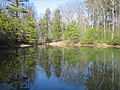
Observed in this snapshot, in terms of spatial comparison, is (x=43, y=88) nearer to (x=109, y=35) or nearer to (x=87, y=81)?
(x=87, y=81)

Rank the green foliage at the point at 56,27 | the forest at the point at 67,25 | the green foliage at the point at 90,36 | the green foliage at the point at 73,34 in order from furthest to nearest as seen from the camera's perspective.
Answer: the green foliage at the point at 56,27 → the green foliage at the point at 73,34 → the green foliage at the point at 90,36 → the forest at the point at 67,25

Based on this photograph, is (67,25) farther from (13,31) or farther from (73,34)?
(13,31)

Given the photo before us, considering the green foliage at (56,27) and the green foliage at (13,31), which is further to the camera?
the green foliage at (56,27)

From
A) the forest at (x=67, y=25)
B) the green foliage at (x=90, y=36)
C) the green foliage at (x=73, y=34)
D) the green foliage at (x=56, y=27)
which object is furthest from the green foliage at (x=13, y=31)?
the green foliage at (x=56, y=27)

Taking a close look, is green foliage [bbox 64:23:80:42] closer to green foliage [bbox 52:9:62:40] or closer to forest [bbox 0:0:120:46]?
forest [bbox 0:0:120:46]

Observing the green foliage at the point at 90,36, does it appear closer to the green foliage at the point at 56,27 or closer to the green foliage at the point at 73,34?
the green foliage at the point at 73,34

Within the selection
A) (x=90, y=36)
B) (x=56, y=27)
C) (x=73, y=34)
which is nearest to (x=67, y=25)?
(x=56, y=27)

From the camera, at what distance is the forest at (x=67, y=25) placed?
50416 millimetres

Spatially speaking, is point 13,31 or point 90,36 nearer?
point 13,31

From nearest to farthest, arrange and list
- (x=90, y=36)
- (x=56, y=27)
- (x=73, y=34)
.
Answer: (x=90, y=36) < (x=73, y=34) < (x=56, y=27)

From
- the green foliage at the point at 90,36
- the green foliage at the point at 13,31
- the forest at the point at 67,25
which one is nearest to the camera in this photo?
the green foliage at the point at 13,31

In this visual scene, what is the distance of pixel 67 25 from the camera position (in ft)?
271

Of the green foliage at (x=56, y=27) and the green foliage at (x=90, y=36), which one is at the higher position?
the green foliage at (x=56, y=27)

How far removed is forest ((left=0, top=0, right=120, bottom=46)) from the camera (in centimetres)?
5042
